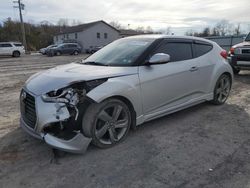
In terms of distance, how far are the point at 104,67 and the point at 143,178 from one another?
6.19 feet

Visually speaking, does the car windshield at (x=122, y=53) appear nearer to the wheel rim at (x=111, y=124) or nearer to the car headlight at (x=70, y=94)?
the wheel rim at (x=111, y=124)

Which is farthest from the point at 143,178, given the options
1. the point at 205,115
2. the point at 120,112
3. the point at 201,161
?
the point at 205,115

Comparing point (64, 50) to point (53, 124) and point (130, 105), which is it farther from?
point (53, 124)

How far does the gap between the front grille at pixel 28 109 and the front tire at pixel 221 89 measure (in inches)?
154

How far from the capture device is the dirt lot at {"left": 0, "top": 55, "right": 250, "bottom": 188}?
3.04m

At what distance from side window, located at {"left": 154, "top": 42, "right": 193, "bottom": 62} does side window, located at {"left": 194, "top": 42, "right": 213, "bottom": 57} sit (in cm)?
18

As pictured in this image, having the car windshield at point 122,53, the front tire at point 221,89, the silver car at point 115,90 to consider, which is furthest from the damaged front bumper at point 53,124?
the front tire at point 221,89

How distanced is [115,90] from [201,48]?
2619mm

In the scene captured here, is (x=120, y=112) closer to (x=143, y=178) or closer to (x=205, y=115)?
(x=143, y=178)

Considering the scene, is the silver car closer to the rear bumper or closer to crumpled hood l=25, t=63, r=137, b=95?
crumpled hood l=25, t=63, r=137, b=95

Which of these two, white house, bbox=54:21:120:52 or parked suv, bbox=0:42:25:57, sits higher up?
white house, bbox=54:21:120:52

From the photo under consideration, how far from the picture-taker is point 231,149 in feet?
12.4

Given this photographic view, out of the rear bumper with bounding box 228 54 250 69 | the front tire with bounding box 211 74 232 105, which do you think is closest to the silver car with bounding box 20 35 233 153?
the front tire with bounding box 211 74 232 105

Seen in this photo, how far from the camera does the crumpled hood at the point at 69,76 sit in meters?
3.53
